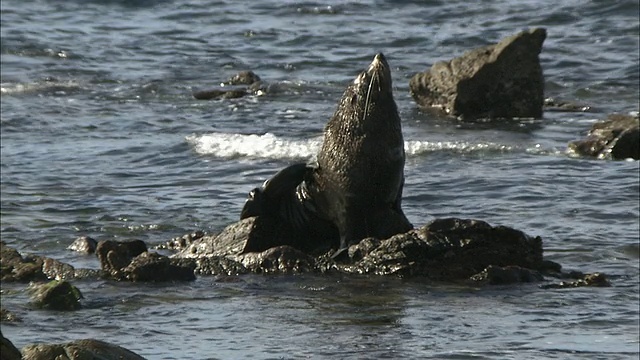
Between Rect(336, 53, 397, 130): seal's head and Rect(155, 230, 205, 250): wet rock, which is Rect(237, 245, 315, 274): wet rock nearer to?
Rect(336, 53, 397, 130): seal's head

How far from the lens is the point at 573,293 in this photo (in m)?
8.77

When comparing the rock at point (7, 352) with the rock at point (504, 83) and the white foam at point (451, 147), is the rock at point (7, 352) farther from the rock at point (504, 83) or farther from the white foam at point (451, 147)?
the rock at point (504, 83)

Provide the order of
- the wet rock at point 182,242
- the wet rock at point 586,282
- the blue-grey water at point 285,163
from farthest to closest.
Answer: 1. the wet rock at point 182,242
2. the wet rock at point 586,282
3. the blue-grey water at point 285,163

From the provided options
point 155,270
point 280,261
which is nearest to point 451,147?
point 280,261

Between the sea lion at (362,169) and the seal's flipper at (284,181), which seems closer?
the sea lion at (362,169)

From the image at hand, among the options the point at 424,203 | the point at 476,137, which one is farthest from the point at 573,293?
the point at 476,137

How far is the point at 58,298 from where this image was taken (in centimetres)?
825

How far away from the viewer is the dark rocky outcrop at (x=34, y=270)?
9.24 m

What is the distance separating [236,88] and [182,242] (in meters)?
10.3

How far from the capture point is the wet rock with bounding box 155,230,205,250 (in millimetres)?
10492

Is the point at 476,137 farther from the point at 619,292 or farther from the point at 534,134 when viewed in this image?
the point at 619,292

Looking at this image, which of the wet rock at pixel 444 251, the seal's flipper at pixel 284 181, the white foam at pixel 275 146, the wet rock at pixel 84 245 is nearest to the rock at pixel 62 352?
the wet rock at pixel 444 251

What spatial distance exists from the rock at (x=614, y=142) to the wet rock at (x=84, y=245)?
5.86 meters

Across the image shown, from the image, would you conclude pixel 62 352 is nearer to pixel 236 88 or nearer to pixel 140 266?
pixel 140 266
